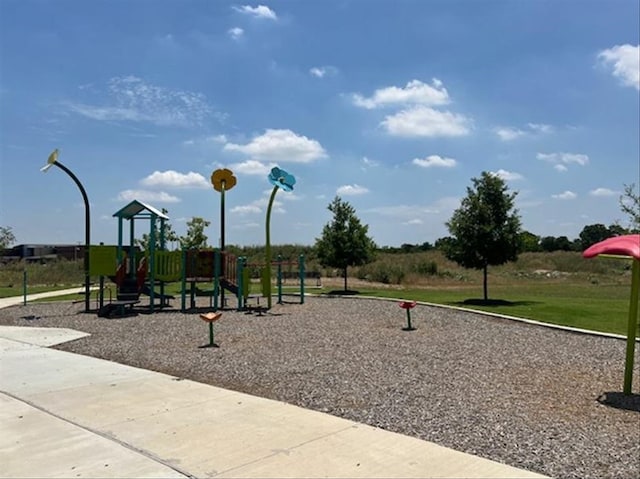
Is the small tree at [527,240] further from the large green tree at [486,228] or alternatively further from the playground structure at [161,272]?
the playground structure at [161,272]

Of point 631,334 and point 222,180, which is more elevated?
point 222,180

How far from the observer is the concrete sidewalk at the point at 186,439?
4.49 metres

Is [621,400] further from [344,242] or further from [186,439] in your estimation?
[344,242]

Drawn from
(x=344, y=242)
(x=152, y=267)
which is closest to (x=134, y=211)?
(x=152, y=267)

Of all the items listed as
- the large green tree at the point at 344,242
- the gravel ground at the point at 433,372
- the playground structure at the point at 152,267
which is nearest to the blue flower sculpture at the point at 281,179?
A: the playground structure at the point at 152,267

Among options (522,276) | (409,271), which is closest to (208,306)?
(409,271)

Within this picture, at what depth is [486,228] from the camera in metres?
22.3

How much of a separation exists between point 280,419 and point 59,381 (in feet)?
12.4

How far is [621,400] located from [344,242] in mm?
21213

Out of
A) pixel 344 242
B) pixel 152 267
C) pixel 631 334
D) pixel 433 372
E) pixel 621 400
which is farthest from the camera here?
pixel 344 242

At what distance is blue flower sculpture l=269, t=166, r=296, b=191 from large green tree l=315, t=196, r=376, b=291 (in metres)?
9.68

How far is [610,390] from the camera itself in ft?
23.7

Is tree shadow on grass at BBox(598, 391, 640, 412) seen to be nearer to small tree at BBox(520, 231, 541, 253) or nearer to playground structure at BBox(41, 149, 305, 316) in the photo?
playground structure at BBox(41, 149, 305, 316)

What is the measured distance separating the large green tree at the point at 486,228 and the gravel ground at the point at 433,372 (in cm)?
732
